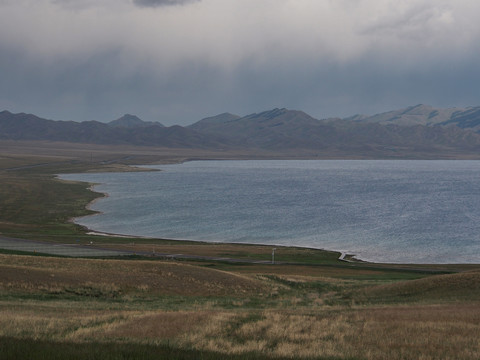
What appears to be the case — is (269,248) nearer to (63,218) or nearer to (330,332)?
(63,218)

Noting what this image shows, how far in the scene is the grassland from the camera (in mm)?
13148

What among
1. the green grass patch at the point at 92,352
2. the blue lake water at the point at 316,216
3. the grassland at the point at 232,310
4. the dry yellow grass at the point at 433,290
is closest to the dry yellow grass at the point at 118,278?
the grassland at the point at 232,310

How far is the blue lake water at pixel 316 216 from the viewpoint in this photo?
78.4 meters

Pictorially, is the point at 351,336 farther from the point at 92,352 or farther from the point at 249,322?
the point at 92,352

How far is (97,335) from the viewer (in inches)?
591

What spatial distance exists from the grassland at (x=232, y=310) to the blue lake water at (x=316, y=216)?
14.3m

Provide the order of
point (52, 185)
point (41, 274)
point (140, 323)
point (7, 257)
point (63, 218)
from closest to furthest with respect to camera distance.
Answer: point (140, 323)
point (41, 274)
point (7, 257)
point (63, 218)
point (52, 185)

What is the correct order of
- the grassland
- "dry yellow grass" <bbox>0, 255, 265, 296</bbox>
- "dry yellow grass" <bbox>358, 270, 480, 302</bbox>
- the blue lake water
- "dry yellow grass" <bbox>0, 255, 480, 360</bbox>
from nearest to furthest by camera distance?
the grassland
"dry yellow grass" <bbox>0, 255, 480, 360</bbox>
"dry yellow grass" <bbox>358, 270, 480, 302</bbox>
"dry yellow grass" <bbox>0, 255, 265, 296</bbox>
the blue lake water

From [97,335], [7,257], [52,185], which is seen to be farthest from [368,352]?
[52,185]

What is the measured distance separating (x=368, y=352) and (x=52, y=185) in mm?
153434

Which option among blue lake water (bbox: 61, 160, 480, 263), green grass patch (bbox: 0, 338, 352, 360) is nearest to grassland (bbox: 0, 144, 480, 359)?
green grass patch (bbox: 0, 338, 352, 360)

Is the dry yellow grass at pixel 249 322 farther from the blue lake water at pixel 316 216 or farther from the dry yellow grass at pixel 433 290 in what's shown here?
the blue lake water at pixel 316 216

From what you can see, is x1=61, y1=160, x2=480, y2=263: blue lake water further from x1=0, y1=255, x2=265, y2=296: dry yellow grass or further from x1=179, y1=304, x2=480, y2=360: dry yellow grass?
x1=179, y1=304, x2=480, y2=360: dry yellow grass

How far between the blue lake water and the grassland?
14.3 metres
